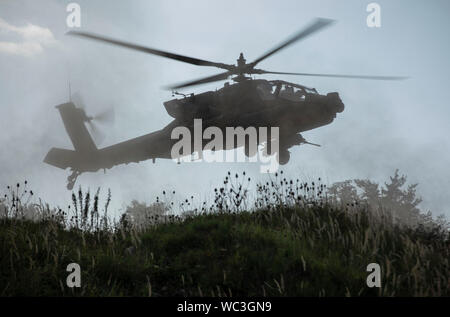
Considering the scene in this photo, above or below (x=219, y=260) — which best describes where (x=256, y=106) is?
above

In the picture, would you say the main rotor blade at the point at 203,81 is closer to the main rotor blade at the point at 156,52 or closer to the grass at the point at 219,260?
the main rotor blade at the point at 156,52

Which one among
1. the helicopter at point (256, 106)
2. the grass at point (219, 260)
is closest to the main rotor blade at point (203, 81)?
the helicopter at point (256, 106)

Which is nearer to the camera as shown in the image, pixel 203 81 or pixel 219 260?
→ pixel 219 260

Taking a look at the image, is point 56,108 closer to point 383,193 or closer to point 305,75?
point 305,75

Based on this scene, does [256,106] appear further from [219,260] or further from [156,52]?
[219,260]

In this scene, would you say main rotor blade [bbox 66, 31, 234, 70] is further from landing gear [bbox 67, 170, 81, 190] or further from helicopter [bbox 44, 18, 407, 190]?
landing gear [bbox 67, 170, 81, 190]

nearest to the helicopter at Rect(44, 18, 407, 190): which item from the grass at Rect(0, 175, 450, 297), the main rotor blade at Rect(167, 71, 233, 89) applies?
the main rotor blade at Rect(167, 71, 233, 89)

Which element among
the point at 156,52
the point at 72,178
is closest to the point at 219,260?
the point at 156,52

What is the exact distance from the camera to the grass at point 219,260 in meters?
4.04

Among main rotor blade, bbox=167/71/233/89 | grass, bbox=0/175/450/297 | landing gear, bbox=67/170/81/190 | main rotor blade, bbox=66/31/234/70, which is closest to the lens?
grass, bbox=0/175/450/297

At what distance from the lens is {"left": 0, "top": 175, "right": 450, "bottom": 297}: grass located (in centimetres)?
404

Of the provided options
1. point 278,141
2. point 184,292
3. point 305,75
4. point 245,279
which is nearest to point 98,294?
point 184,292

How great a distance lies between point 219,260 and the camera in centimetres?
491

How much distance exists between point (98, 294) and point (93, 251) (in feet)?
3.95
